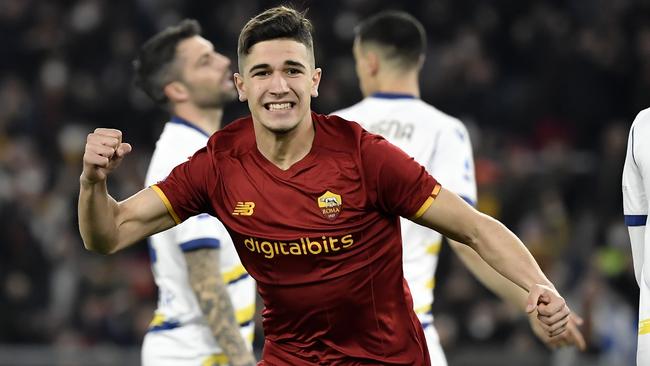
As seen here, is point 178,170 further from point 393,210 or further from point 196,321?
point 196,321

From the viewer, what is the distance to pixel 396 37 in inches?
290

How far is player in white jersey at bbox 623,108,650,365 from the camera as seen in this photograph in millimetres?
5125

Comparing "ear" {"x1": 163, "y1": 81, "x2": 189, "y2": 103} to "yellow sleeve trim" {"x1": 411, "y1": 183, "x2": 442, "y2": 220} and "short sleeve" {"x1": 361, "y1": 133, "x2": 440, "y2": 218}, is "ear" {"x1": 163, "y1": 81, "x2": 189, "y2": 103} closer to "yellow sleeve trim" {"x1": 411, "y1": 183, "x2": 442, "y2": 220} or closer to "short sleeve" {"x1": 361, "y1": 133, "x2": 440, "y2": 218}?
"short sleeve" {"x1": 361, "y1": 133, "x2": 440, "y2": 218}

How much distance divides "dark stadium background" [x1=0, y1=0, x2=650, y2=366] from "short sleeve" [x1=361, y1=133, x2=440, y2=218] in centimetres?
689

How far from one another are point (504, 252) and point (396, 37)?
9.03 ft

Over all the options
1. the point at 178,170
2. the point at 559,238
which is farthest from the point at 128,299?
the point at 178,170

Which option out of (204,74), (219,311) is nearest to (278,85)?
(219,311)

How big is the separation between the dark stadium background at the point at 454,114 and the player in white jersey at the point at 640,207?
245 inches

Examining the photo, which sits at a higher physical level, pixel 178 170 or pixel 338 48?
pixel 338 48

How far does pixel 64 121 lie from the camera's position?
16.4 m

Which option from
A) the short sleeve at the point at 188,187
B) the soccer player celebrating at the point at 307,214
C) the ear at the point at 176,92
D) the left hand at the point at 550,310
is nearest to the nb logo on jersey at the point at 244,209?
the soccer player celebrating at the point at 307,214

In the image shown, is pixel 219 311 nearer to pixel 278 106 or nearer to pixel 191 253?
pixel 191 253

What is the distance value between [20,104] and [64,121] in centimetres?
62

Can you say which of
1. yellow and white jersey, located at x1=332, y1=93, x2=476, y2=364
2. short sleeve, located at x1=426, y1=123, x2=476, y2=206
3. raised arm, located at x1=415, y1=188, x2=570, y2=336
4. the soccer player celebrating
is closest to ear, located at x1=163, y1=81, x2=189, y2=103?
yellow and white jersey, located at x1=332, y1=93, x2=476, y2=364
